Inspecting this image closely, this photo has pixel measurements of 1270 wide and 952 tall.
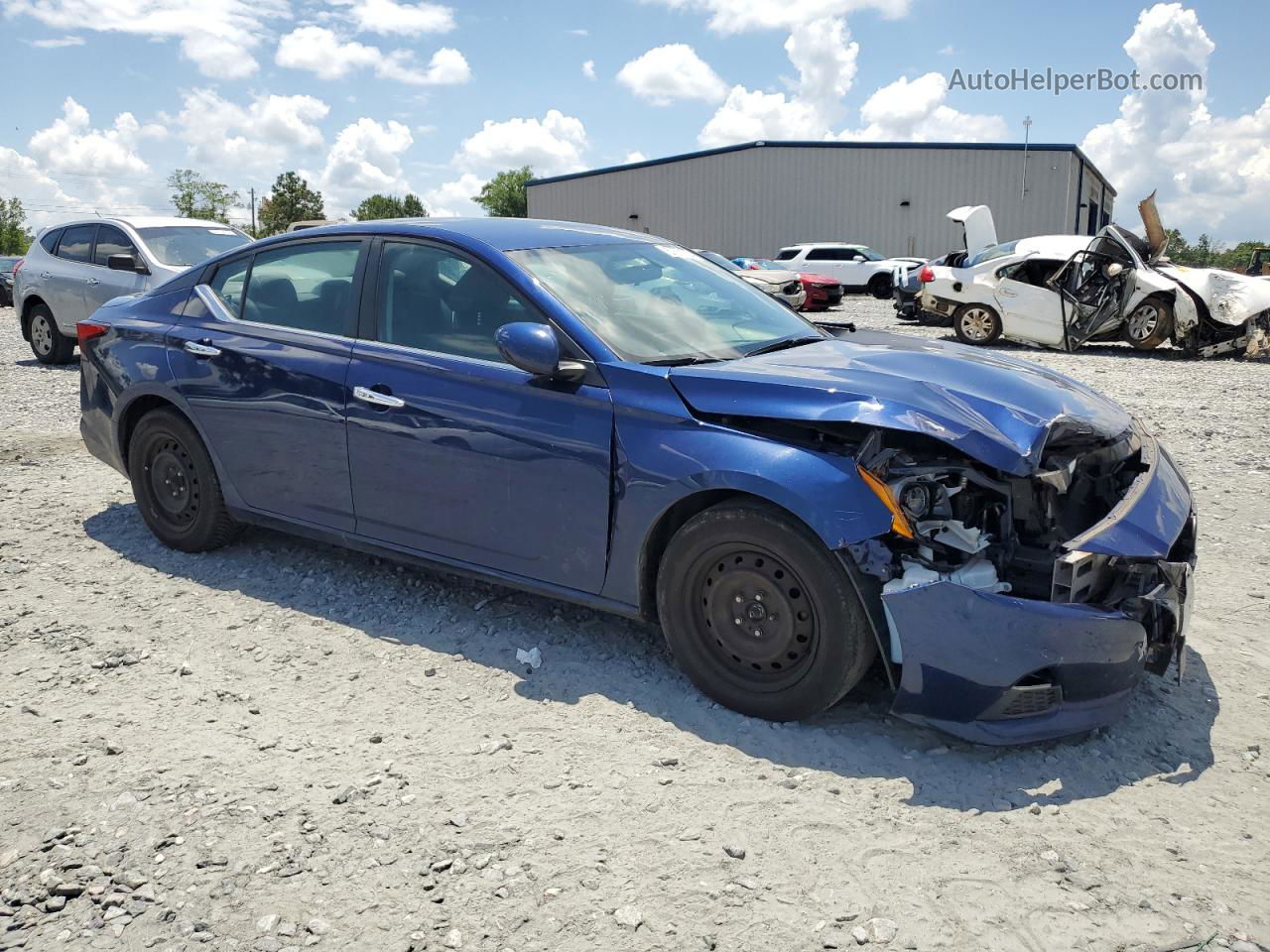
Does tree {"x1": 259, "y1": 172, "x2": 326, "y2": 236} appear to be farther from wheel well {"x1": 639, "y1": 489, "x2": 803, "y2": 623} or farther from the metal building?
wheel well {"x1": 639, "y1": 489, "x2": 803, "y2": 623}

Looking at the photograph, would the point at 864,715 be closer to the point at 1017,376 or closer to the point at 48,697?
the point at 1017,376

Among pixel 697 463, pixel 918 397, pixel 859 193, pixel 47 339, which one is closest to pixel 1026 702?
pixel 918 397

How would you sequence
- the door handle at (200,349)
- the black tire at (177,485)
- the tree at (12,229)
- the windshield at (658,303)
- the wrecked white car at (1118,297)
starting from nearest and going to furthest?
1. the windshield at (658,303)
2. the door handle at (200,349)
3. the black tire at (177,485)
4. the wrecked white car at (1118,297)
5. the tree at (12,229)

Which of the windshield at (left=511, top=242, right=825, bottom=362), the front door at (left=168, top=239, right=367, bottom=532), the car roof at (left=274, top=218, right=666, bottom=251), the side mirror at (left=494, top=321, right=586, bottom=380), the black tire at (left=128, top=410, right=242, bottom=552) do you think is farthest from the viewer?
the black tire at (left=128, top=410, right=242, bottom=552)

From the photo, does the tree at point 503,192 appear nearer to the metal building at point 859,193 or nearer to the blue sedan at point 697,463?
the metal building at point 859,193

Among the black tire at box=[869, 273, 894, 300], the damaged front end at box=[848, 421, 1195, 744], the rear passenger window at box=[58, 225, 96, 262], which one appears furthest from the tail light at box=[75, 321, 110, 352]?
the black tire at box=[869, 273, 894, 300]

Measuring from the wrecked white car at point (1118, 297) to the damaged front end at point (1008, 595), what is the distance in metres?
11.5

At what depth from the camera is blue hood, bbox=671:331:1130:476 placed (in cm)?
324

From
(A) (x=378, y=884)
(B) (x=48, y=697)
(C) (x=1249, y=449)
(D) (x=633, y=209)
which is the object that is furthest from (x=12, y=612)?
(D) (x=633, y=209)

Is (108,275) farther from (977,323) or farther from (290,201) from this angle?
(290,201)

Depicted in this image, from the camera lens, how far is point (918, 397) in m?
3.38

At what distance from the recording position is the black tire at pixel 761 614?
3266 mm

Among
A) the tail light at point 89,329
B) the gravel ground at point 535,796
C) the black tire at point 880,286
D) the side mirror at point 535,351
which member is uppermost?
the black tire at point 880,286

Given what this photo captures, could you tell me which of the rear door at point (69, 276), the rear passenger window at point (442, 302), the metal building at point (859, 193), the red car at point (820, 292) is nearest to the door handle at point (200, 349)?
the rear passenger window at point (442, 302)
